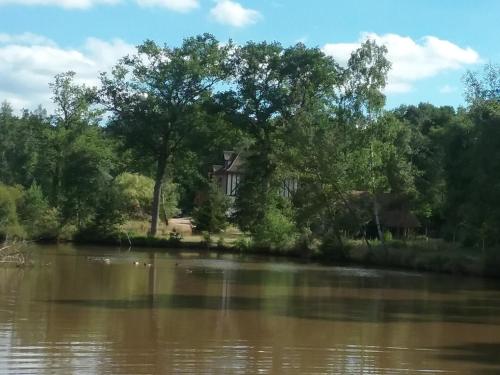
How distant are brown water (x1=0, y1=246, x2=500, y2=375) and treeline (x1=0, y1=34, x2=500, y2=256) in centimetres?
1108

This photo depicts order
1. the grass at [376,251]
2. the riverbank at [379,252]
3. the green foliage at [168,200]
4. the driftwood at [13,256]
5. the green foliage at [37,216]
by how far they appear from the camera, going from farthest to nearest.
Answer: the green foliage at [168,200] < the green foliage at [37,216] < the grass at [376,251] < the riverbank at [379,252] < the driftwood at [13,256]

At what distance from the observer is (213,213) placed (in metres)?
61.7

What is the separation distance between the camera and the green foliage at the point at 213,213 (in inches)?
2427

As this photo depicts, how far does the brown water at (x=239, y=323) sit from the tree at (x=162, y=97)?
26956mm

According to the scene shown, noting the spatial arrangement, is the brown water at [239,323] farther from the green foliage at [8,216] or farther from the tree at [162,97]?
the tree at [162,97]

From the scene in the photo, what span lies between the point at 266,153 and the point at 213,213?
6248 millimetres

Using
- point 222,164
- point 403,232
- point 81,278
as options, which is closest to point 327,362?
point 81,278

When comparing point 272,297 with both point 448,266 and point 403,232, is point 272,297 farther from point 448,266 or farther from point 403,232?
point 403,232

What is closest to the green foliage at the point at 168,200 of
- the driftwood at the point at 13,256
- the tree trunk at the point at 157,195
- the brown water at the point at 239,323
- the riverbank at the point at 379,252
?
the tree trunk at the point at 157,195

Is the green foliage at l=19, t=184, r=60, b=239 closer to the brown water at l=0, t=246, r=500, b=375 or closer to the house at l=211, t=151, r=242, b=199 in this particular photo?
the brown water at l=0, t=246, r=500, b=375

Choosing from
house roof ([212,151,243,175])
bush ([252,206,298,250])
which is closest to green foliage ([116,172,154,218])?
bush ([252,206,298,250])

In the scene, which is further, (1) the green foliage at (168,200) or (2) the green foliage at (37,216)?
(1) the green foliage at (168,200)

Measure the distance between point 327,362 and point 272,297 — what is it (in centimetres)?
1156

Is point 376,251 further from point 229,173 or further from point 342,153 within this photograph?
point 229,173
